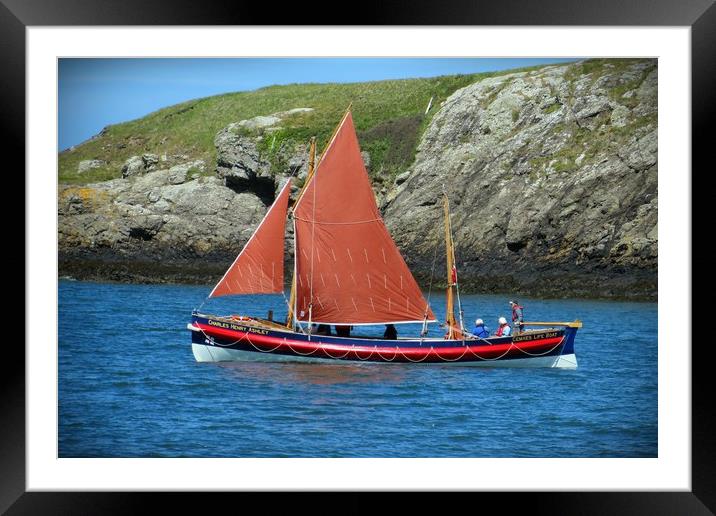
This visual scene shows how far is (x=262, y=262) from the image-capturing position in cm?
3719

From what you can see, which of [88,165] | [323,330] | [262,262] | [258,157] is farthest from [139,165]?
[323,330]

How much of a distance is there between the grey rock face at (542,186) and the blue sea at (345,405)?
17.5 meters

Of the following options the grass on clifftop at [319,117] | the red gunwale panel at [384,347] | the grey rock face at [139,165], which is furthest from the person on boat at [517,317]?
the grey rock face at [139,165]

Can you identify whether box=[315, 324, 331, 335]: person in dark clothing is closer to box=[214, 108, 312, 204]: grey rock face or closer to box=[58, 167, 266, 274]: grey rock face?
box=[58, 167, 266, 274]: grey rock face

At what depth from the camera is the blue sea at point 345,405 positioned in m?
25.3

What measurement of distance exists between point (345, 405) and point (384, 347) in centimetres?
661

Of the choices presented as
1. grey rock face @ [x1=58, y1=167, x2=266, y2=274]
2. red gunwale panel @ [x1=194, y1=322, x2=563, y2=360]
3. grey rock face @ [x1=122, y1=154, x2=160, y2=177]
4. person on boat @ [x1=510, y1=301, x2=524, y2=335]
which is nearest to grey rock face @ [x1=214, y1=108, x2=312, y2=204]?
grey rock face @ [x1=58, y1=167, x2=266, y2=274]

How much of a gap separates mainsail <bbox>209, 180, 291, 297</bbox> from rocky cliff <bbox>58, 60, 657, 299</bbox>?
21942 millimetres

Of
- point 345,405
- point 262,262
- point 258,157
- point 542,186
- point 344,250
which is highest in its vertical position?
point 258,157

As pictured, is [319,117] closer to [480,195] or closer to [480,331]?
[480,195]
